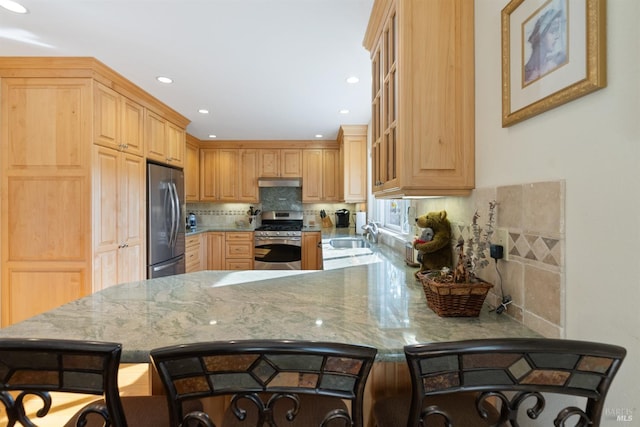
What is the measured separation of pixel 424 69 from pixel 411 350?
1167 mm

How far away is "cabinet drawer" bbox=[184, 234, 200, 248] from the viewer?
4133mm

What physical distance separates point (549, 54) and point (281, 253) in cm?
410

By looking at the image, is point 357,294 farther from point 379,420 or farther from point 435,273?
point 379,420

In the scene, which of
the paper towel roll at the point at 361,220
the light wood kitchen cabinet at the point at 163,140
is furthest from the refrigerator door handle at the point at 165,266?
the paper towel roll at the point at 361,220

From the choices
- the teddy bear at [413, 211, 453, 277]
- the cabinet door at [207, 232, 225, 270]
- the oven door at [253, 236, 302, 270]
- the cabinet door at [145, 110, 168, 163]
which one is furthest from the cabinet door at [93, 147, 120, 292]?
the teddy bear at [413, 211, 453, 277]

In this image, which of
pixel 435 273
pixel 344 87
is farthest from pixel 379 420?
pixel 344 87

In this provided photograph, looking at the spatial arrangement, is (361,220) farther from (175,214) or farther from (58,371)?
(58,371)

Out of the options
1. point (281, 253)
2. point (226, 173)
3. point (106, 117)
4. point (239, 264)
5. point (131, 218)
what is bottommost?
point (239, 264)

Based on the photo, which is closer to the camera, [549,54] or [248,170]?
[549,54]

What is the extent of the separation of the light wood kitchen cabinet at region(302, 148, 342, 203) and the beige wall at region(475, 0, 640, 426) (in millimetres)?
4139

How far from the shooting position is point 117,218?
104 inches

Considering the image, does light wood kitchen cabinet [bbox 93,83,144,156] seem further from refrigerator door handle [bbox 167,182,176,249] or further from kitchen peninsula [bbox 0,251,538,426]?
kitchen peninsula [bbox 0,251,538,426]

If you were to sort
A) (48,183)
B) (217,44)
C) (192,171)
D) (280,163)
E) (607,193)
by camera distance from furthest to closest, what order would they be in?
(280,163) < (192,171) < (48,183) < (217,44) < (607,193)

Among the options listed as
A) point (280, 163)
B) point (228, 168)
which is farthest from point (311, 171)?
point (228, 168)
